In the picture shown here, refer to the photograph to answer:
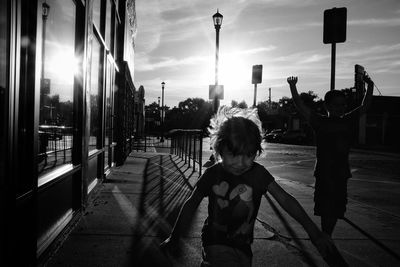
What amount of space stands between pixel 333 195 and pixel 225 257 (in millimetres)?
2409

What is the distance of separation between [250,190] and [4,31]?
70.8 inches

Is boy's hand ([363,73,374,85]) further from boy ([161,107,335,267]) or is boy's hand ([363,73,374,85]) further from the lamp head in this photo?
the lamp head

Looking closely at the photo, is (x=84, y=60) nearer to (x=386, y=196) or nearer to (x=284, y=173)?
(x=386, y=196)

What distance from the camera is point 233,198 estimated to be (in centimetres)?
213

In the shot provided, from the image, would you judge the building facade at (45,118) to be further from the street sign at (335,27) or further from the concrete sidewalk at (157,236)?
the street sign at (335,27)

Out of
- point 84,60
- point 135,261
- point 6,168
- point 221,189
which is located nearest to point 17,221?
point 6,168

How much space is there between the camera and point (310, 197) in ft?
24.5

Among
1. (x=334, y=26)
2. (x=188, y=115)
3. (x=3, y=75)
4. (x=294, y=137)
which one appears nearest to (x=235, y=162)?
(x=3, y=75)

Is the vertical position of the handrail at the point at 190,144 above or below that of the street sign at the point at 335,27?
below

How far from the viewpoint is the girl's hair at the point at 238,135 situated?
212cm

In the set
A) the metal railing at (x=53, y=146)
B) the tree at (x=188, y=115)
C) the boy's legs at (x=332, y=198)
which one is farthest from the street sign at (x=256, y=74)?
the tree at (x=188, y=115)

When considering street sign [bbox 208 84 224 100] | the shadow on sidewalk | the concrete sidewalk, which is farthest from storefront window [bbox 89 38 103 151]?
street sign [bbox 208 84 224 100]

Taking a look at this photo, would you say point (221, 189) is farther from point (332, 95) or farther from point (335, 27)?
point (335, 27)

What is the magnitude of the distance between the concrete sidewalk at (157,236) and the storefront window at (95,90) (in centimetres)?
108
